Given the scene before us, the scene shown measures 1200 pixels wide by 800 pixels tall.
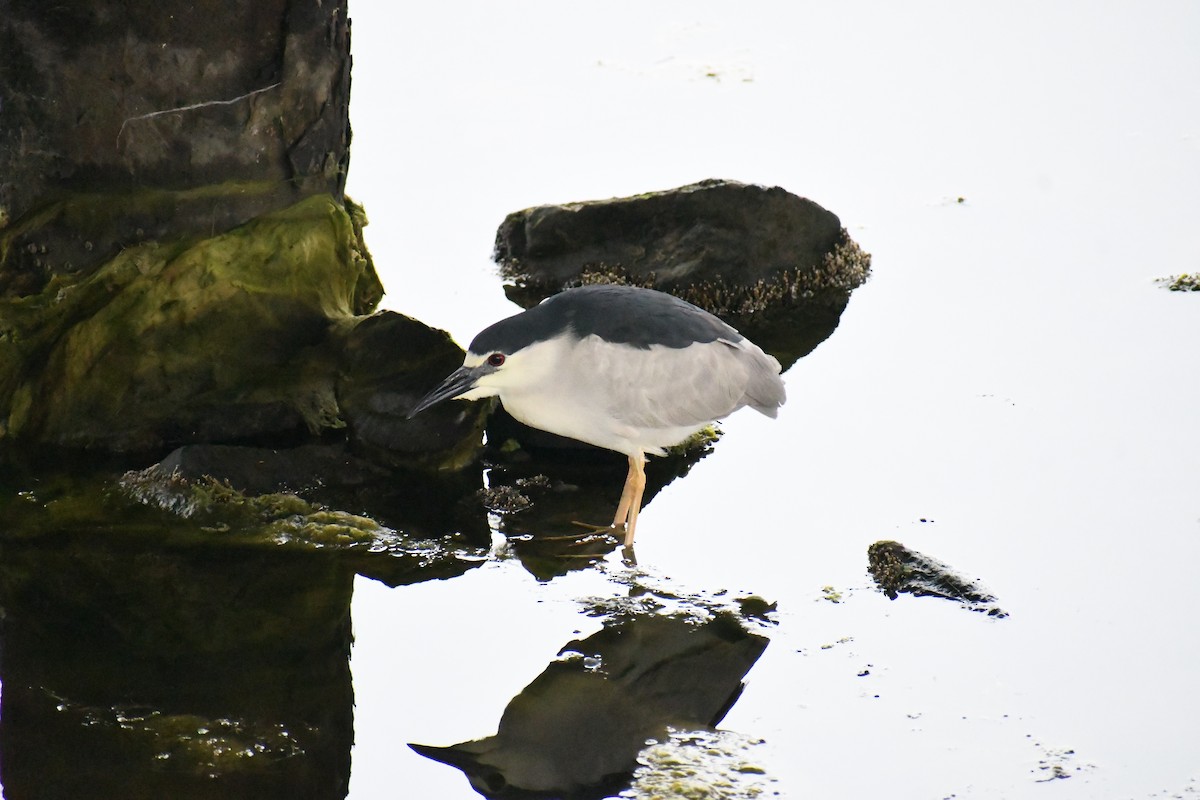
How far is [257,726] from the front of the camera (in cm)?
468

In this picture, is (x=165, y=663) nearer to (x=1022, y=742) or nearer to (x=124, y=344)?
(x=124, y=344)

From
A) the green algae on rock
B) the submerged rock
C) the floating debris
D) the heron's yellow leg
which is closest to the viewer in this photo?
the submerged rock

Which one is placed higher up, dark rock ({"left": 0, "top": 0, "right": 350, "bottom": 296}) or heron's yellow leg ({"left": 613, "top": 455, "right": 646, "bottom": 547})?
dark rock ({"left": 0, "top": 0, "right": 350, "bottom": 296})

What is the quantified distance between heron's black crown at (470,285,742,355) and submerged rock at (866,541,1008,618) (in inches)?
42.9

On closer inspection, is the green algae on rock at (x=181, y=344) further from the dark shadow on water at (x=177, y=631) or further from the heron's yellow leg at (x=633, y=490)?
the heron's yellow leg at (x=633, y=490)

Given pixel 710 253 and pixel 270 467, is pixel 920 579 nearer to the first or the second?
pixel 270 467

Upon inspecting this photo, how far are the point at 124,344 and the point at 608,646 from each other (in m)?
2.57

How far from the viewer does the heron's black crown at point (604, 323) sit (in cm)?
572

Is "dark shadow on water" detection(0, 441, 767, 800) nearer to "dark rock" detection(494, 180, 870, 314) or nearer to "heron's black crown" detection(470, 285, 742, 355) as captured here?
"heron's black crown" detection(470, 285, 742, 355)

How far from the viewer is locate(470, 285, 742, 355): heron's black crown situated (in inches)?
225

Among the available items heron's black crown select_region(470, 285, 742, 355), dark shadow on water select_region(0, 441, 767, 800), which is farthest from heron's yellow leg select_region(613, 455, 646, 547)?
heron's black crown select_region(470, 285, 742, 355)

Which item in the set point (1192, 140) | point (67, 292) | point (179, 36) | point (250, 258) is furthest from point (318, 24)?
point (1192, 140)

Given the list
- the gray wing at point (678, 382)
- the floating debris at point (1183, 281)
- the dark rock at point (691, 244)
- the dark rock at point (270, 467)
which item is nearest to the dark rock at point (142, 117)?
the dark rock at point (270, 467)

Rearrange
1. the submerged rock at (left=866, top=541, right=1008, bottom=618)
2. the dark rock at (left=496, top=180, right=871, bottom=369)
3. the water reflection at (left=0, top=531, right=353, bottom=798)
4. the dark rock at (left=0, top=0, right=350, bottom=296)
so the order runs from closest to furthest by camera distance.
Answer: the water reflection at (left=0, top=531, right=353, bottom=798) → the submerged rock at (left=866, top=541, right=1008, bottom=618) → the dark rock at (left=0, top=0, right=350, bottom=296) → the dark rock at (left=496, top=180, right=871, bottom=369)
